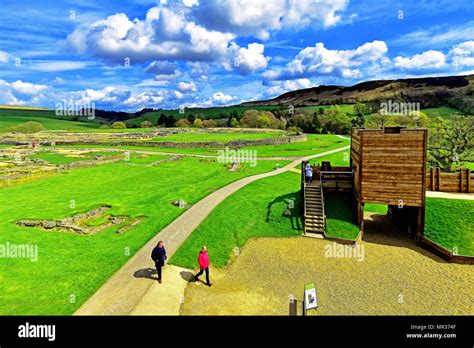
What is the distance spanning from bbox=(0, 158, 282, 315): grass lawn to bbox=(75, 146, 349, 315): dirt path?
20.9 inches

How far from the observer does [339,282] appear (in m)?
17.3

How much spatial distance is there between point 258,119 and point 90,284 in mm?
115792

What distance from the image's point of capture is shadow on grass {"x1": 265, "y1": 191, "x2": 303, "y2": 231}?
82.3 feet

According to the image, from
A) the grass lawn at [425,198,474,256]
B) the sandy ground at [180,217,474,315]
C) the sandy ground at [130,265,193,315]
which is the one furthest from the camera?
the grass lawn at [425,198,474,256]

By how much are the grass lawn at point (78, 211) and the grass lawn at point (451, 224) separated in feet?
54.7

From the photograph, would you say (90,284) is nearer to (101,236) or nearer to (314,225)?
(101,236)

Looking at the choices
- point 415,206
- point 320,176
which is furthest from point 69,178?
point 415,206

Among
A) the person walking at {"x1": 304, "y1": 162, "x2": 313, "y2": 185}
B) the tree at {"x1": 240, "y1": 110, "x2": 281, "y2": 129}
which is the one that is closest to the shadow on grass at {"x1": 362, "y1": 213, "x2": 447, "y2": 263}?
the person walking at {"x1": 304, "y1": 162, "x2": 313, "y2": 185}

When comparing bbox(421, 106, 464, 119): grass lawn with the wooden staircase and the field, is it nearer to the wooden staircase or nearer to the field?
the field

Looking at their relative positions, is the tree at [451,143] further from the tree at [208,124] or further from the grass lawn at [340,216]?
the tree at [208,124]

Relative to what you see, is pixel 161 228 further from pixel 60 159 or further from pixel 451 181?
pixel 60 159

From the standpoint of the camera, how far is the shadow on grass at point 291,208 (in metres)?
25.1
